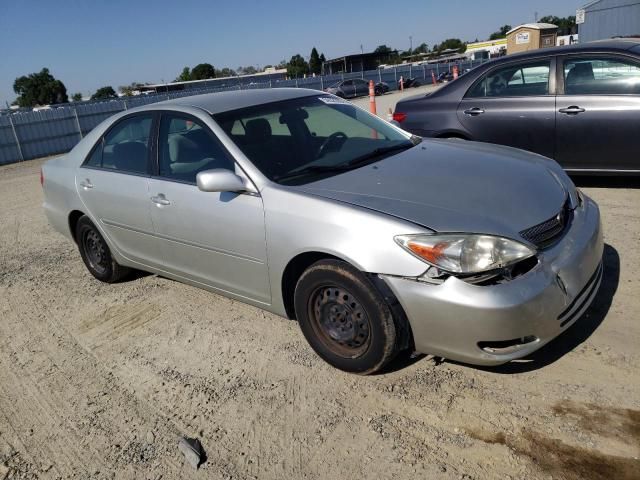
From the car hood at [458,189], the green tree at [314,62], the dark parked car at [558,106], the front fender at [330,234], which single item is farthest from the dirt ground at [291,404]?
the green tree at [314,62]

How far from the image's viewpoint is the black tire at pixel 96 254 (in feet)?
15.7

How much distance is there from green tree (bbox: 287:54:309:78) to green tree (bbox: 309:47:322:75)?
5.34ft

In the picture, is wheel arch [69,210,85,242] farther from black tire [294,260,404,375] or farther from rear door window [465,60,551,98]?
rear door window [465,60,551,98]

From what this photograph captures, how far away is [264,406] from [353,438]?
58 cm

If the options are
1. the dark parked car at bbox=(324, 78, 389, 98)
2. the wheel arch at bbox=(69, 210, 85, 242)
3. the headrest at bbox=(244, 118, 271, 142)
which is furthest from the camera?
the dark parked car at bbox=(324, 78, 389, 98)

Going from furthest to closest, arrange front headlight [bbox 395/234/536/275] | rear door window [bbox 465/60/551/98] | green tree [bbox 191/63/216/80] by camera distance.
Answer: green tree [bbox 191/63/216/80] < rear door window [bbox 465/60/551/98] < front headlight [bbox 395/234/536/275]

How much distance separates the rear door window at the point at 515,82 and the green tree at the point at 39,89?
85.6m

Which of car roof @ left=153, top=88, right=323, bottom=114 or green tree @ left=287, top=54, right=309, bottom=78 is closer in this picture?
car roof @ left=153, top=88, right=323, bottom=114

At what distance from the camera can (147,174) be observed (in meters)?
4.05

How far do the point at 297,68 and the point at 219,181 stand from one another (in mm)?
92131

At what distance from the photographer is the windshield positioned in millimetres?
3457

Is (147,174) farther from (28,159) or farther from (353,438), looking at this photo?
(28,159)

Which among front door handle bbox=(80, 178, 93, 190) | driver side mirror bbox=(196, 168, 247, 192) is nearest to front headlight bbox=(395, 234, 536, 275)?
driver side mirror bbox=(196, 168, 247, 192)

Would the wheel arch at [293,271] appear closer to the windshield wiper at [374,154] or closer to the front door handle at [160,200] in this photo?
the windshield wiper at [374,154]
